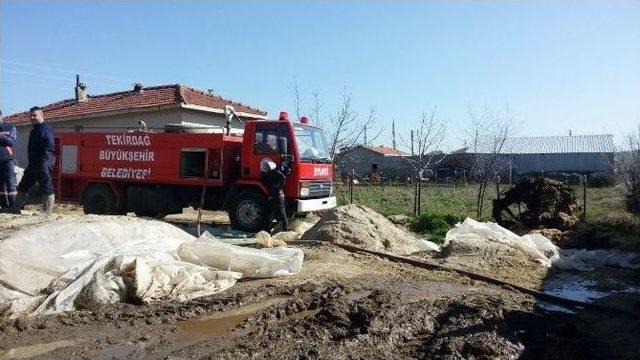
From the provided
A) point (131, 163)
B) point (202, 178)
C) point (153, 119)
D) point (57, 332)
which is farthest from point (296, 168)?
point (153, 119)

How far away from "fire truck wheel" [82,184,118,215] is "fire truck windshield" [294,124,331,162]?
4.97 meters

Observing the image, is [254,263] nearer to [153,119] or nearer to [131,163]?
[131,163]

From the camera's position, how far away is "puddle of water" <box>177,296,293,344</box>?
→ 469cm

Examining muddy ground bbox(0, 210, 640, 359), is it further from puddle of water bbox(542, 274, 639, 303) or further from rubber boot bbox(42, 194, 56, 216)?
rubber boot bbox(42, 194, 56, 216)

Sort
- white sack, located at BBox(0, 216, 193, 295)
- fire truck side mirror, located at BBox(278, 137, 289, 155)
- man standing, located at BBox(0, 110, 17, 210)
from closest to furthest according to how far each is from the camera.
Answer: white sack, located at BBox(0, 216, 193, 295) < man standing, located at BBox(0, 110, 17, 210) < fire truck side mirror, located at BBox(278, 137, 289, 155)

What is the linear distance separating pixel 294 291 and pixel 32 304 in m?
2.53

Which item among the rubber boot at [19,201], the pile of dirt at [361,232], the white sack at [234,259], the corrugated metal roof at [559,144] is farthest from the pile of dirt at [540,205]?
the corrugated metal roof at [559,144]

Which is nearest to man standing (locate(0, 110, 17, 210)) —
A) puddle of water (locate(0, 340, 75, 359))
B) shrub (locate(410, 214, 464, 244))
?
puddle of water (locate(0, 340, 75, 359))

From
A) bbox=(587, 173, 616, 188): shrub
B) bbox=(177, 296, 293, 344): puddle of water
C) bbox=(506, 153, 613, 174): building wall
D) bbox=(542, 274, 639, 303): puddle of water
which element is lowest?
bbox=(542, 274, 639, 303): puddle of water

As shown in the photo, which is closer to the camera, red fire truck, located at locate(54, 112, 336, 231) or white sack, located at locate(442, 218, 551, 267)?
white sack, located at locate(442, 218, 551, 267)

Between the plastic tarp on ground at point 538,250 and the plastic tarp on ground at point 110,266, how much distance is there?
3.29 m

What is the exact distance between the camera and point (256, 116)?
23578 millimetres

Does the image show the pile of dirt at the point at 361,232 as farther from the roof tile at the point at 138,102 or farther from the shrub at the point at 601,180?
the shrub at the point at 601,180

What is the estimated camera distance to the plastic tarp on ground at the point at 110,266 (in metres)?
5.34
